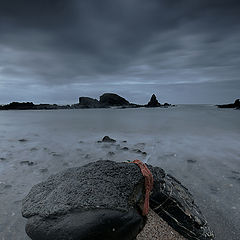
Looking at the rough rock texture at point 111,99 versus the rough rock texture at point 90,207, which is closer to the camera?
the rough rock texture at point 90,207

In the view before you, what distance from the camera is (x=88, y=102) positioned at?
100 metres

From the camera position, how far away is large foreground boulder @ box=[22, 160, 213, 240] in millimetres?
2186

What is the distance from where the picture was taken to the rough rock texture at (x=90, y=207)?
2.17 m

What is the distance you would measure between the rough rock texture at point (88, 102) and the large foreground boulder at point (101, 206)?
9799 cm

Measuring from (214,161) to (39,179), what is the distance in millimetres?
5924

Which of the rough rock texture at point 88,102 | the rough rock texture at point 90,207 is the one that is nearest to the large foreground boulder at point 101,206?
the rough rock texture at point 90,207

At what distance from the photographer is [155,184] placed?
330cm

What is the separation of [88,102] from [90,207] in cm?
10000

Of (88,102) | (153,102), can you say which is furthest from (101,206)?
(153,102)

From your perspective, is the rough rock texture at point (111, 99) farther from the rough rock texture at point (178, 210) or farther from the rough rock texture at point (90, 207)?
the rough rock texture at point (90, 207)

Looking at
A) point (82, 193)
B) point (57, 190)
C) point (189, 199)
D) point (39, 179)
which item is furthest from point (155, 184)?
point (39, 179)

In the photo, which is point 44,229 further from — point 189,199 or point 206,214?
point 206,214

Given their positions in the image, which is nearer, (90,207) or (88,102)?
(90,207)

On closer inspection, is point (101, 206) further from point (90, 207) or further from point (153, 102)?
point (153, 102)
